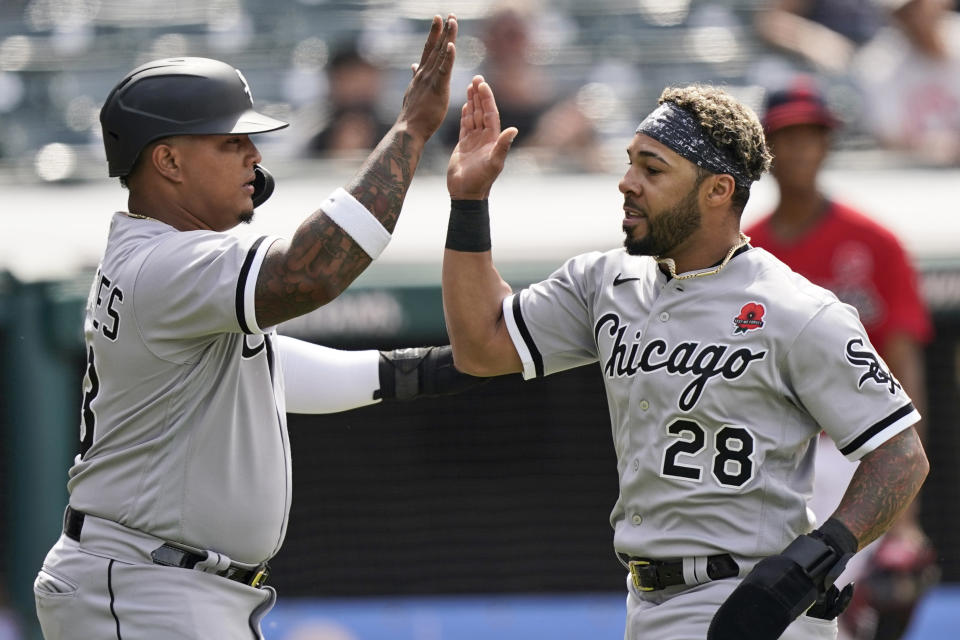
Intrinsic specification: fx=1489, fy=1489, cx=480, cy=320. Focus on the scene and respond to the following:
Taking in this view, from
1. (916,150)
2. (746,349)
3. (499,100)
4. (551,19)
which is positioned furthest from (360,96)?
(746,349)

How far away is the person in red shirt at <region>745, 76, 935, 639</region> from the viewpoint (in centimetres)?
500

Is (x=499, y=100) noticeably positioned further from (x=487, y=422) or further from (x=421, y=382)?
(x=421, y=382)

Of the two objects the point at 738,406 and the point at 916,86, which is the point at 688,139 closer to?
the point at 738,406

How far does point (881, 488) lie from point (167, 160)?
161 cm

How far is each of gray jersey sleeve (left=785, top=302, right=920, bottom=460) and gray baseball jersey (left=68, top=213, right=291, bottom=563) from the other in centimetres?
110

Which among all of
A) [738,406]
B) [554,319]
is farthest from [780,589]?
[554,319]

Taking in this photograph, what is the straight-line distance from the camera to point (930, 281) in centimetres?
640

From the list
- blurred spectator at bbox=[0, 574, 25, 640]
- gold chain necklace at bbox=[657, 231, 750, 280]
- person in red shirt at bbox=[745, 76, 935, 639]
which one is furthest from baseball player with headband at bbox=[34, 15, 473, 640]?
blurred spectator at bbox=[0, 574, 25, 640]

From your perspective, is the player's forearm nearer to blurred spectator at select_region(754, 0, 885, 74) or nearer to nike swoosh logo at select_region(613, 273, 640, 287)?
nike swoosh logo at select_region(613, 273, 640, 287)

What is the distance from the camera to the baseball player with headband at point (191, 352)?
2936 mm

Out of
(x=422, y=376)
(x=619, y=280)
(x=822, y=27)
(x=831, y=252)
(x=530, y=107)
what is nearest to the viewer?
(x=619, y=280)

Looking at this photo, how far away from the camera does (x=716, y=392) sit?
299cm

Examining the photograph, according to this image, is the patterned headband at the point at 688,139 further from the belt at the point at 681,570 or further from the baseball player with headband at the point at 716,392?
the belt at the point at 681,570

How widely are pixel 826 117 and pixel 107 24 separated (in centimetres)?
516
